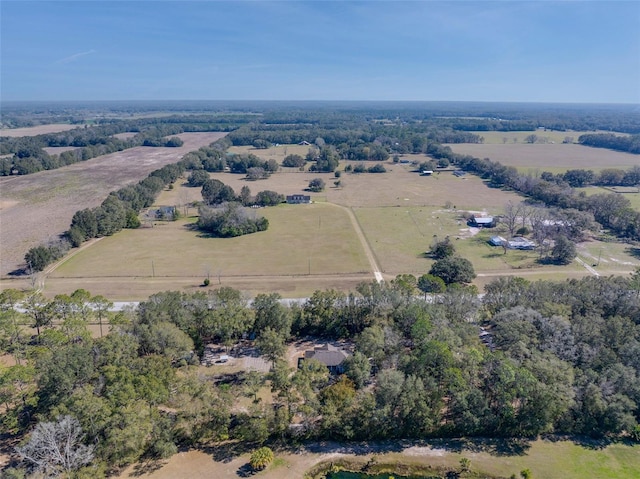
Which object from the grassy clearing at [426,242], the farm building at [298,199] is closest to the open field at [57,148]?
the farm building at [298,199]

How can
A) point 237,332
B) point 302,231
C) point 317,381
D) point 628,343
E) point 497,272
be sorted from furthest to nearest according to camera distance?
point 302,231 < point 497,272 < point 237,332 < point 628,343 < point 317,381

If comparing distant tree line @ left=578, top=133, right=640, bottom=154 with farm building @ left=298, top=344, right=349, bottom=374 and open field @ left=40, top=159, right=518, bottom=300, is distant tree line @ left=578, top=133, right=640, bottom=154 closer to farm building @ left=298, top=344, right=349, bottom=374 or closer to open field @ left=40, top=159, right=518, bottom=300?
open field @ left=40, top=159, right=518, bottom=300

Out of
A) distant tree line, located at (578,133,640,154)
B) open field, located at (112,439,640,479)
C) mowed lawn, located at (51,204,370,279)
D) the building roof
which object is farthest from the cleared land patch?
distant tree line, located at (578,133,640,154)

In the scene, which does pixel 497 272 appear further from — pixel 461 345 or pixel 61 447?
pixel 61 447

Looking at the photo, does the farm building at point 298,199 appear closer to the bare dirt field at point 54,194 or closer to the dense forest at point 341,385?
the bare dirt field at point 54,194

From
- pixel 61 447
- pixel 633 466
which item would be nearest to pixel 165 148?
pixel 61 447

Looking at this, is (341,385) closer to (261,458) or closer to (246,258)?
(261,458)
